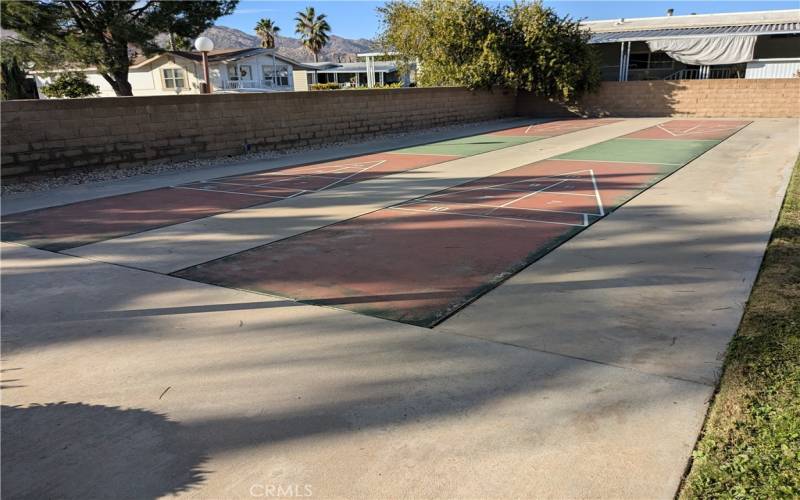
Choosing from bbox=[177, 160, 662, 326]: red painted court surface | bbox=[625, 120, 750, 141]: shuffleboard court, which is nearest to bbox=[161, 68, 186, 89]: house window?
bbox=[625, 120, 750, 141]: shuffleboard court

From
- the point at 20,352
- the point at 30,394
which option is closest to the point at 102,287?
the point at 20,352

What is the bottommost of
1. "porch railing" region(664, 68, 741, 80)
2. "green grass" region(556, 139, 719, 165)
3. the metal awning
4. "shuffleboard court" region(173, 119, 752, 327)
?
"shuffleboard court" region(173, 119, 752, 327)

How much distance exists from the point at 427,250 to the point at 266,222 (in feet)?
9.53

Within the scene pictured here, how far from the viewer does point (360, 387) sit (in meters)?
3.84

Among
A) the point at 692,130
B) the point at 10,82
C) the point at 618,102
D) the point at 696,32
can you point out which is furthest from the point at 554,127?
the point at 10,82

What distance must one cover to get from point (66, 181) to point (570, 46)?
81.9 feet

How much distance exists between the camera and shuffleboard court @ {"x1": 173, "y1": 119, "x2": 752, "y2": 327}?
552 centimetres

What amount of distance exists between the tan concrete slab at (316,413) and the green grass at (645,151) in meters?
11.8

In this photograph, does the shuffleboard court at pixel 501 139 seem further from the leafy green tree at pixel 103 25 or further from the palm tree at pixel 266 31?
the palm tree at pixel 266 31

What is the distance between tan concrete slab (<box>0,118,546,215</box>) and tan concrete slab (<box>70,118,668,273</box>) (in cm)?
357

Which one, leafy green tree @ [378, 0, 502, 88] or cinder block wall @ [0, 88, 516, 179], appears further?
leafy green tree @ [378, 0, 502, 88]

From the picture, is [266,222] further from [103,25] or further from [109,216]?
[103,25]

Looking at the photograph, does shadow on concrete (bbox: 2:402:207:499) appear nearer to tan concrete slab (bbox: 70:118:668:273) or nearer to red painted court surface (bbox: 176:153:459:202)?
tan concrete slab (bbox: 70:118:668:273)

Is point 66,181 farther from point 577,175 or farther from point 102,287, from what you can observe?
point 577,175
